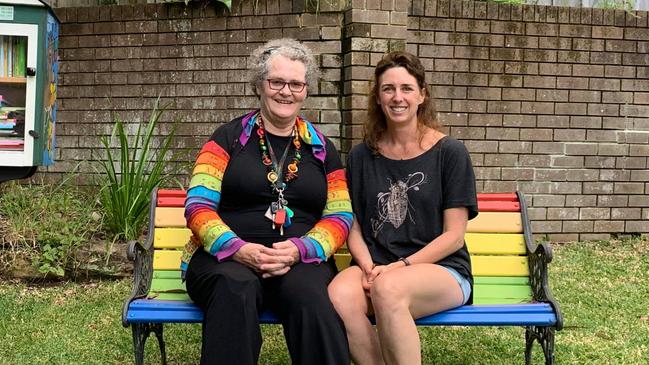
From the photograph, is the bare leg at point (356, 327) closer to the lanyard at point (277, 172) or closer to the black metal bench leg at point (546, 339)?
the lanyard at point (277, 172)

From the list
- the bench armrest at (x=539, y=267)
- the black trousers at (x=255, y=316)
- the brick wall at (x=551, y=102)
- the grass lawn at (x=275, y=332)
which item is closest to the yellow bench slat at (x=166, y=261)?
the grass lawn at (x=275, y=332)

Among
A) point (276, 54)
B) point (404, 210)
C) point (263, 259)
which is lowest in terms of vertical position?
point (263, 259)

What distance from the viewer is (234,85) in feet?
18.3

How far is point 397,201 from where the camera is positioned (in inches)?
123

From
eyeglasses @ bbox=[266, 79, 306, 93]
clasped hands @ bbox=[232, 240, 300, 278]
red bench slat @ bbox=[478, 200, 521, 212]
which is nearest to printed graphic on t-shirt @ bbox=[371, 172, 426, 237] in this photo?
clasped hands @ bbox=[232, 240, 300, 278]

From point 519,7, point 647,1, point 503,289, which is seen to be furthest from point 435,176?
point 647,1

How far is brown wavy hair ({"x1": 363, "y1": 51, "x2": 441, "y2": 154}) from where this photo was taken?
3143 mm

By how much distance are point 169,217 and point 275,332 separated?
104cm

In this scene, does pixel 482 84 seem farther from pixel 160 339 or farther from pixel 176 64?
pixel 160 339

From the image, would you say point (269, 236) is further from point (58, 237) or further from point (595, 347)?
point (58, 237)

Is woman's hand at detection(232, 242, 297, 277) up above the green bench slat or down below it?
above

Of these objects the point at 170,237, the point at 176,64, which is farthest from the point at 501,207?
the point at 176,64

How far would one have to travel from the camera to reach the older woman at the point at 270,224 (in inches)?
105

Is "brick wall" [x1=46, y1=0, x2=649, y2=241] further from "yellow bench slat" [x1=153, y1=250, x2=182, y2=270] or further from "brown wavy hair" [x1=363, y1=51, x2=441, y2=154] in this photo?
"yellow bench slat" [x1=153, y1=250, x2=182, y2=270]
